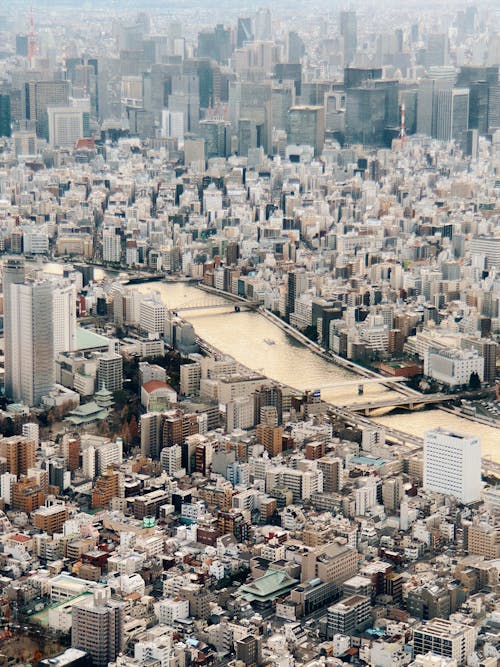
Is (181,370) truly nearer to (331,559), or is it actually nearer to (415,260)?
(331,559)

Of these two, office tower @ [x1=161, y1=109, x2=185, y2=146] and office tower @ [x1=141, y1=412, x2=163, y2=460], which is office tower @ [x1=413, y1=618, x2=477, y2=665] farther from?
office tower @ [x1=161, y1=109, x2=185, y2=146]

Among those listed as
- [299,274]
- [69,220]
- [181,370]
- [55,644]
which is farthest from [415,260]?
[55,644]

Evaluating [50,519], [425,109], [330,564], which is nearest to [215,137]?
[425,109]

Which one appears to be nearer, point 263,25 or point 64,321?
point 64,321

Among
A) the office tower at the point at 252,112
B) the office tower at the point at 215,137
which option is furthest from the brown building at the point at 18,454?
the office tower at the point at 252,112

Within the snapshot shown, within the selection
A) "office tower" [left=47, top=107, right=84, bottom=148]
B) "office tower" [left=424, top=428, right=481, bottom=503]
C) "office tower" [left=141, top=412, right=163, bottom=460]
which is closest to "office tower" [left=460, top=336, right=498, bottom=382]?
"office tower" [left=424, top=428, right=481, bottom=503]

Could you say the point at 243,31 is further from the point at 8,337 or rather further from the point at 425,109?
the point at 8,337
